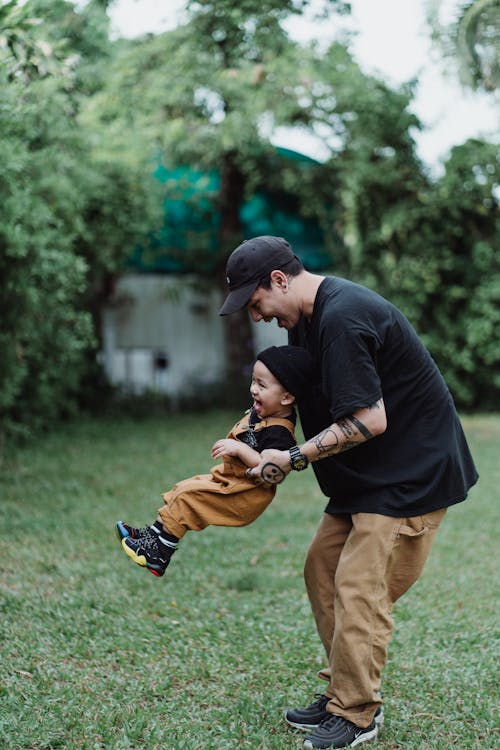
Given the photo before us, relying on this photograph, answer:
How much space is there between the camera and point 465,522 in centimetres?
827

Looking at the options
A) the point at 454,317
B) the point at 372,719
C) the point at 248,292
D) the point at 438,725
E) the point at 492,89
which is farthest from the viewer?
the point at 454,317

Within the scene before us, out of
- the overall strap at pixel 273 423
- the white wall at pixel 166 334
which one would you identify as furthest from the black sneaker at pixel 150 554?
the white wall at pixel 166 334

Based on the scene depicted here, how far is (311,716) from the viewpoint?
376 centimetres

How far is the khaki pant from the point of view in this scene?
343cm

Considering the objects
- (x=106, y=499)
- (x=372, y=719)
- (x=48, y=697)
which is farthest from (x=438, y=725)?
(x=106, y=499)

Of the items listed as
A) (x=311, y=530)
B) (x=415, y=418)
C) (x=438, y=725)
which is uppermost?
(x=415, y=418)

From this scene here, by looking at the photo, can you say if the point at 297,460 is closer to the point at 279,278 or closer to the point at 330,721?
the point at 279,278

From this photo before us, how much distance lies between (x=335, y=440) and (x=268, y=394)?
34 cm

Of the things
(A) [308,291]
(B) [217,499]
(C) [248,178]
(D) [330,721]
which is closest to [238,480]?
(B) [217,499]

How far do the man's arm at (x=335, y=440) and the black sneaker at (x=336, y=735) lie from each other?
3.30ft

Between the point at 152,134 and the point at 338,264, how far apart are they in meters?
4.25

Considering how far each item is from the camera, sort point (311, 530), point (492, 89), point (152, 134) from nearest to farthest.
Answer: point (311, 530)
point (492, 89)
point (152, 134)

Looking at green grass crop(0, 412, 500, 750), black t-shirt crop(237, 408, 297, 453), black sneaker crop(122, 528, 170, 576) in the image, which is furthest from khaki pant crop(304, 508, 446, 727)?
black sneaker crop(122, 528, 170, 576)

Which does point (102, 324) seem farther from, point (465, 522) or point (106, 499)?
point (465, 522)
